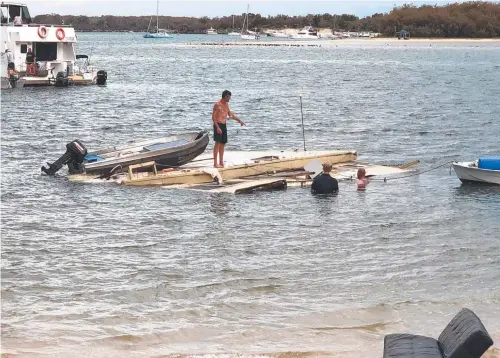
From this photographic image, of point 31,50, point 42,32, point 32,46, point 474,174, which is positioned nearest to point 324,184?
point 474,174

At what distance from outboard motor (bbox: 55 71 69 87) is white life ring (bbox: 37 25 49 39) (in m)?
3.45

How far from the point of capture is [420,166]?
26016 millimetres

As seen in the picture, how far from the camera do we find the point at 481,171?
21.5 metres

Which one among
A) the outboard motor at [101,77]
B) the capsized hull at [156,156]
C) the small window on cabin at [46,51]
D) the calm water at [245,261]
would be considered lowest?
the outboard motor at [101,77]

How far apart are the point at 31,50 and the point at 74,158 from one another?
32.1 m

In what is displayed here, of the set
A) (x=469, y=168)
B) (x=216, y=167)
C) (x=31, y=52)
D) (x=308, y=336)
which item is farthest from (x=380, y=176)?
(x=31, y=52)

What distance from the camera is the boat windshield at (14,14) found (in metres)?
52.2

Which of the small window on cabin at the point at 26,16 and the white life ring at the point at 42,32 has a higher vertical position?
A: the small window on cabin at the point at 26,16

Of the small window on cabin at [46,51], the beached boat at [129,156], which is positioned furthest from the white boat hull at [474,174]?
the small window on cabin at [46,51]

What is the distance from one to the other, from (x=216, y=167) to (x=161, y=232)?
5112 mm

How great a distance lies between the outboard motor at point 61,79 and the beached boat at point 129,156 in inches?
1301

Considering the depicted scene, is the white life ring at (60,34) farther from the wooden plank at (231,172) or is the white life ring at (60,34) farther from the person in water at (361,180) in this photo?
the person in water at (361,180)

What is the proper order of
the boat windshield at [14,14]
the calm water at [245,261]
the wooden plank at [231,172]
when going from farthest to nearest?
1. the boat windshield at [14,14]
2. the wooden plank at [231,172]
3. the calm water at [245,261]

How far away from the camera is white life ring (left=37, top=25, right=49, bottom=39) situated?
172ft
